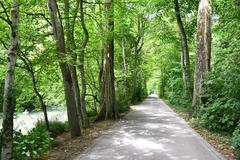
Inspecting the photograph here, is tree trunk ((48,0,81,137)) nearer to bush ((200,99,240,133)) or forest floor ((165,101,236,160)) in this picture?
forest floor ((165,101,236,160))

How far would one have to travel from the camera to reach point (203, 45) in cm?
1622

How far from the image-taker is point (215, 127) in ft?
42.2

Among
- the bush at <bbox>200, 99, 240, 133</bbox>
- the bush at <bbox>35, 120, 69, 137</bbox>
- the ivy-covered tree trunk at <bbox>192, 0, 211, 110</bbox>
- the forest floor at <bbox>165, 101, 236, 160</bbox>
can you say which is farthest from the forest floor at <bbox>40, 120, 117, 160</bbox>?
the ivy-covered tree trunk at <bbox>192, 0, 211, 110</bbox>

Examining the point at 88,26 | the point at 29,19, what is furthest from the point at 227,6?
the point at 29,19

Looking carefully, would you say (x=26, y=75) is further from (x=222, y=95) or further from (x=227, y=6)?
(x=227, y=6)

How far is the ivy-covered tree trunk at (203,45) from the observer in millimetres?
16047

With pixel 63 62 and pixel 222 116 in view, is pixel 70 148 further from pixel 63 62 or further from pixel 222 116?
pixel 222 116

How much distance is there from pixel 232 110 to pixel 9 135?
804cm

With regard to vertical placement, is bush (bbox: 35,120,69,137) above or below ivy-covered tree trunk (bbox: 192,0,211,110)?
below

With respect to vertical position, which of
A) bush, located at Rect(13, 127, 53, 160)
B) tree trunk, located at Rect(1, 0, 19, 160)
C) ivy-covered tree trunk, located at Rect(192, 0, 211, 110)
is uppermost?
ivy-covered tree trunk, located at Rect(192, 0, 211, 110)

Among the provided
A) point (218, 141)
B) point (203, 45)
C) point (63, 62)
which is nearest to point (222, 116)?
point (218, 141)

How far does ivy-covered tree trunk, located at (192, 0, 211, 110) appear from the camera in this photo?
632 inches

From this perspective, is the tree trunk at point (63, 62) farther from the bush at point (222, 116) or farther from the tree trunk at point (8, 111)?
the bush at point (222, 116)

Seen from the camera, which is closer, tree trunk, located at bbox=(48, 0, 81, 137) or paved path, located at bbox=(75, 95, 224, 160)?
paved path, located at bbox=(75, 95, 224, 160)
